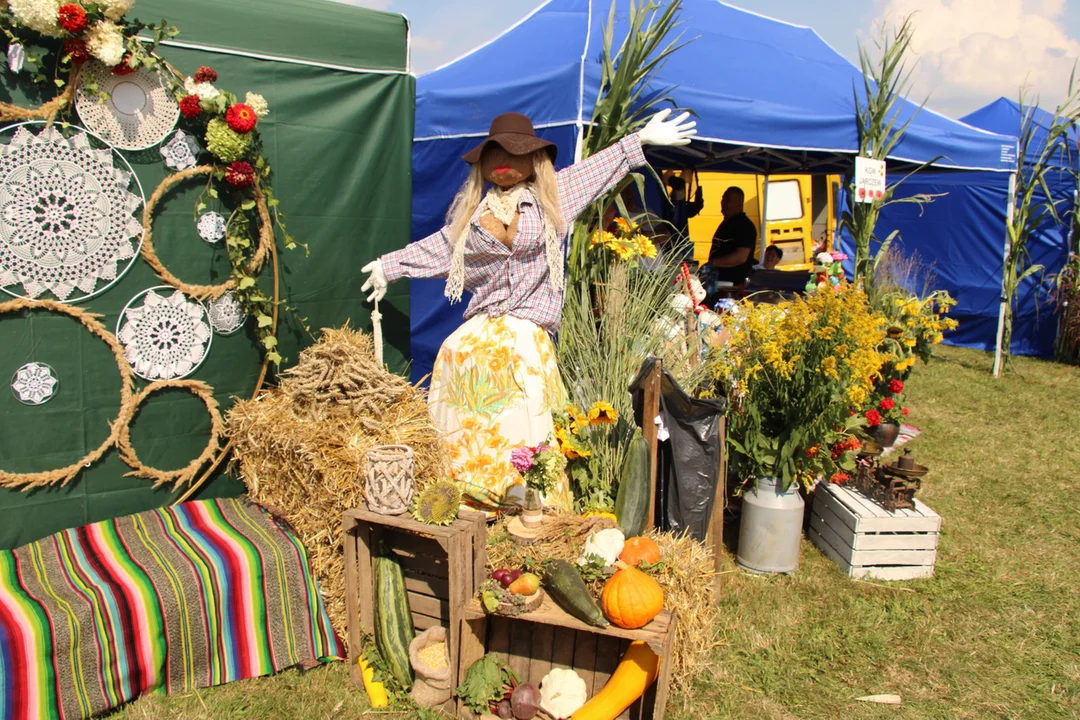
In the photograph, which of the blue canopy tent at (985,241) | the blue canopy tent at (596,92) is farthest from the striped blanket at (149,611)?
the blue canopy tent at (985,241)

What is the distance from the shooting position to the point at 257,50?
3.10 meters

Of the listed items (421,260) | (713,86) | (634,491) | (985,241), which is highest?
(713,86)

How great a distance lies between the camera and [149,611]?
2.51 m

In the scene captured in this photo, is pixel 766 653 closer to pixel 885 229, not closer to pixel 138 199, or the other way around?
pixel 138 199

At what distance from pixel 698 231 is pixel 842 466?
8977 mm

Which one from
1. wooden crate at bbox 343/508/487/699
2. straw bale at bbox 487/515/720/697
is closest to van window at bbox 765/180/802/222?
straw bale at bbox 487/515/720/697

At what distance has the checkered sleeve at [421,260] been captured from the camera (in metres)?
3.29

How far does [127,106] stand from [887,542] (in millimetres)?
3735

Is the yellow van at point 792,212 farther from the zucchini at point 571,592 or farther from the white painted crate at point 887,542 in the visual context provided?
the zucchini at point 571,592

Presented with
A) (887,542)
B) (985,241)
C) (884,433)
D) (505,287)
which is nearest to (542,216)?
(505,287)

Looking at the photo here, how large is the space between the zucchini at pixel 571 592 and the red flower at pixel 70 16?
244cm

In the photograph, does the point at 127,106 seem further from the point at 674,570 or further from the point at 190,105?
the point at 674,570

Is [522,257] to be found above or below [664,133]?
below

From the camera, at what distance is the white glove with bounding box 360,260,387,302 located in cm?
330
